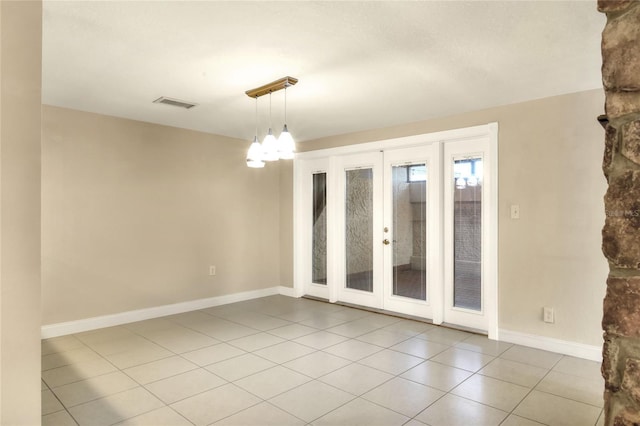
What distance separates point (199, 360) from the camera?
3.34 meters

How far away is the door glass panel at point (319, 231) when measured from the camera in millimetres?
5680

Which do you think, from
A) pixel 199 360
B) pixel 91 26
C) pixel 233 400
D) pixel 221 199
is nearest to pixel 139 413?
pixel 233 400

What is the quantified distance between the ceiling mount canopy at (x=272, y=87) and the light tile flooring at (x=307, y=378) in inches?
92.3

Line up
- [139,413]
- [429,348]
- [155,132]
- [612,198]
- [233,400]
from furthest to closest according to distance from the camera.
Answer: [155,132]
[429,348]
[233,400]
[139,413]
[612,198]

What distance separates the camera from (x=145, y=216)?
4652 millimetres

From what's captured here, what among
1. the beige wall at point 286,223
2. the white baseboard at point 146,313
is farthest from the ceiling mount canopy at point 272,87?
the white baseboard at point 146,313

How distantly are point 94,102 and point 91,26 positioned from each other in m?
1.80

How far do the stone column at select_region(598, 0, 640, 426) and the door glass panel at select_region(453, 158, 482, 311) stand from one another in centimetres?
314

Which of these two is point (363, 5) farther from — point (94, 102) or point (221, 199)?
point (221, 199)

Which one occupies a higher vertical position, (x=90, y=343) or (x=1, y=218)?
(x=1, y=218)

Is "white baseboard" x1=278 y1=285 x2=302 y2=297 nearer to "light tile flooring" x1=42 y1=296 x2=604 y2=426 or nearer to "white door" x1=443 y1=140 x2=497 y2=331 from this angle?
"light tile flooring" x1=42 y1=296 x2=604 y2=426

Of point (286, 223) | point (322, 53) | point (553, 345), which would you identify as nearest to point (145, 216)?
point (286, 223)

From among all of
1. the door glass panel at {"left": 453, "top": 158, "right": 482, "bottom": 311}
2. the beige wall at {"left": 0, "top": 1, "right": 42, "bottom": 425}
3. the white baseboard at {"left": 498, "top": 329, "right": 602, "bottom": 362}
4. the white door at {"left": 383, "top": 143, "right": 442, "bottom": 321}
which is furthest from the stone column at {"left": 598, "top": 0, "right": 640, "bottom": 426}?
the white door at {"left": 383, "top": 143, "right": 442, "bottom": 321}

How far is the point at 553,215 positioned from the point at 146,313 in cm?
457
